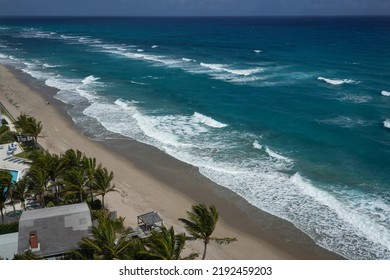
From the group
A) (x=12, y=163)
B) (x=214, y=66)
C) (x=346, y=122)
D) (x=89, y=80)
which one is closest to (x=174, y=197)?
(x=12, y=163)

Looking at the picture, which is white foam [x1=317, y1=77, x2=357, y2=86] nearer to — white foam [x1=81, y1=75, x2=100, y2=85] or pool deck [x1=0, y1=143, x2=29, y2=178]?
white foam [x1=81, y1=75, x2=100, y2=85]

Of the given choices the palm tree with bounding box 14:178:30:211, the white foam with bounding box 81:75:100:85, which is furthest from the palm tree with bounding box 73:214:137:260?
the white foam with bounding box 81:75:100:85

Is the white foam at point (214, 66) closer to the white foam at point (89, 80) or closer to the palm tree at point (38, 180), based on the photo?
the white foam at point (89, 80)

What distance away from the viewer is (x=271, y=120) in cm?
4734

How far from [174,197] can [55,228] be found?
461 inches

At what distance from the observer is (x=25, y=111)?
53.7 metres

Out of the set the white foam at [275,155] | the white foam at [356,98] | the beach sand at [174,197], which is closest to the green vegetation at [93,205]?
the beach sand at [174,197]

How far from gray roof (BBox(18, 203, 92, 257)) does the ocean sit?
14.0 m

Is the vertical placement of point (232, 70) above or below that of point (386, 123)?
above

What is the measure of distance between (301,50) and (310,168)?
7399 cm

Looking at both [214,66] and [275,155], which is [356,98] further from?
[214,66]

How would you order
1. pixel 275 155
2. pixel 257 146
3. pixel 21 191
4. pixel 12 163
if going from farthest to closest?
pixel 257 146
pixel 275 155
pixel 12 163
pixel 21 191

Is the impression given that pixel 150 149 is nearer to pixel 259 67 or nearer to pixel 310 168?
pixel 310 168

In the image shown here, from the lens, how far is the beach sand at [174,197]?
25.9 m
